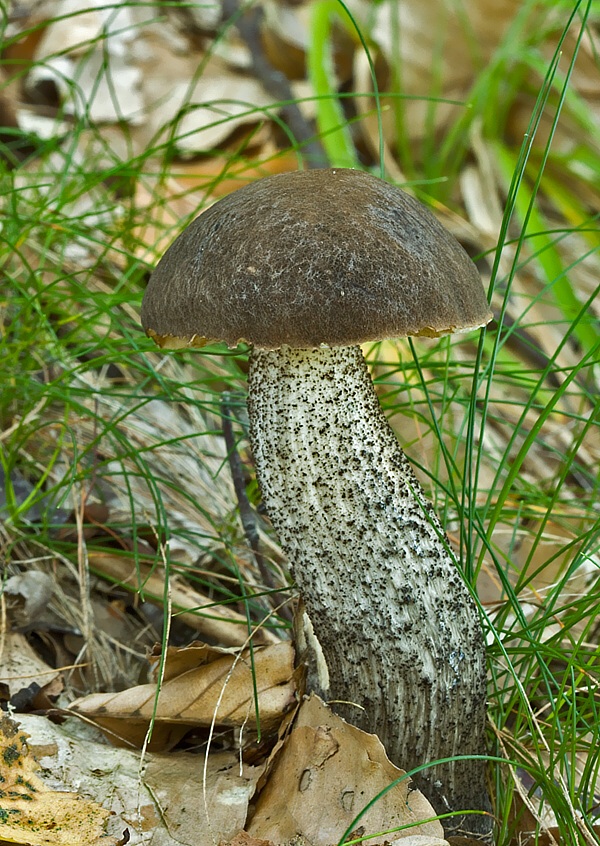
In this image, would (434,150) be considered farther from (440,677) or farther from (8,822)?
(8,822)

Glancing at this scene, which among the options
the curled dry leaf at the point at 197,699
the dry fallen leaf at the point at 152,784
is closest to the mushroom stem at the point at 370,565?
the curled dry leaf at the point at 197,699

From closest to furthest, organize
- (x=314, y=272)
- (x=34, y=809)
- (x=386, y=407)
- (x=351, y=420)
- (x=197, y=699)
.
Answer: (x=314, y=272) → (x=34, y=809) → (x=351, y=420) → (x=197, y=699) → (x=386, y=407)

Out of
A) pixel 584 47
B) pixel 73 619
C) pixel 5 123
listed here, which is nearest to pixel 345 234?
pixel 73 619

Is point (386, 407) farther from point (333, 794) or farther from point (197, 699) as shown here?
point (333, 794)

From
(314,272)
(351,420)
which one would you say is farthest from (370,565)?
(314,272)

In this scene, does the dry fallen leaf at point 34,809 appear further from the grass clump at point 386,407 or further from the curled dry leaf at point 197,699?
the grass clump at point 386,407

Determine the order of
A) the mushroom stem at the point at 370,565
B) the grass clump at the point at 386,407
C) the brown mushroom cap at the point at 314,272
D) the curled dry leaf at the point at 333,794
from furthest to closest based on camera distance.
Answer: the grass clump at the point at 386,407, the mushroom stem at the point at 370,565, the curled dry leaf at the point at 333,794, the brown mushroom cap at the point at 314,272
